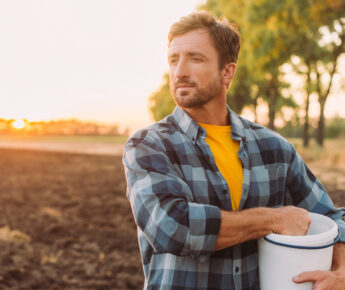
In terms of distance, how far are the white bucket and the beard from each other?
2.55ft

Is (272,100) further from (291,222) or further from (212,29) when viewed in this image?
(291,222)

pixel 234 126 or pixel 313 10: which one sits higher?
pixel 313 10

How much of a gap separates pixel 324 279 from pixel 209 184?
2.13 ft

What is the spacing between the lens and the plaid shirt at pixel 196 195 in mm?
1453

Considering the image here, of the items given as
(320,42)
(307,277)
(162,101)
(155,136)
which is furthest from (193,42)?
(162,101)

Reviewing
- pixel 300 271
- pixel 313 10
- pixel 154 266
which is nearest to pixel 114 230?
pixel 154 266

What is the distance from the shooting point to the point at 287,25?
10422 millimetres

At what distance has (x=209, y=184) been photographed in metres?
1.68

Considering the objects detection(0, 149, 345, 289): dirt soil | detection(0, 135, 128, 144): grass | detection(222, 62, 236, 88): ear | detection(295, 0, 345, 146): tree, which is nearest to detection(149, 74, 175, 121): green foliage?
detection(0, 135, 128, 144): grass

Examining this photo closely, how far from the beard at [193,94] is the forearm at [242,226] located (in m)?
0.64

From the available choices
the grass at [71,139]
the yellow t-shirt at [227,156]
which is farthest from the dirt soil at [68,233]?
the grass at [71,139]

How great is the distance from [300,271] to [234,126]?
80 cm

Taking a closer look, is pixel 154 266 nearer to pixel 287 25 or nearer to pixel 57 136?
pixel 287 25

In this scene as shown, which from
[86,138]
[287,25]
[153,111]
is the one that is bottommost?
[86,138]
